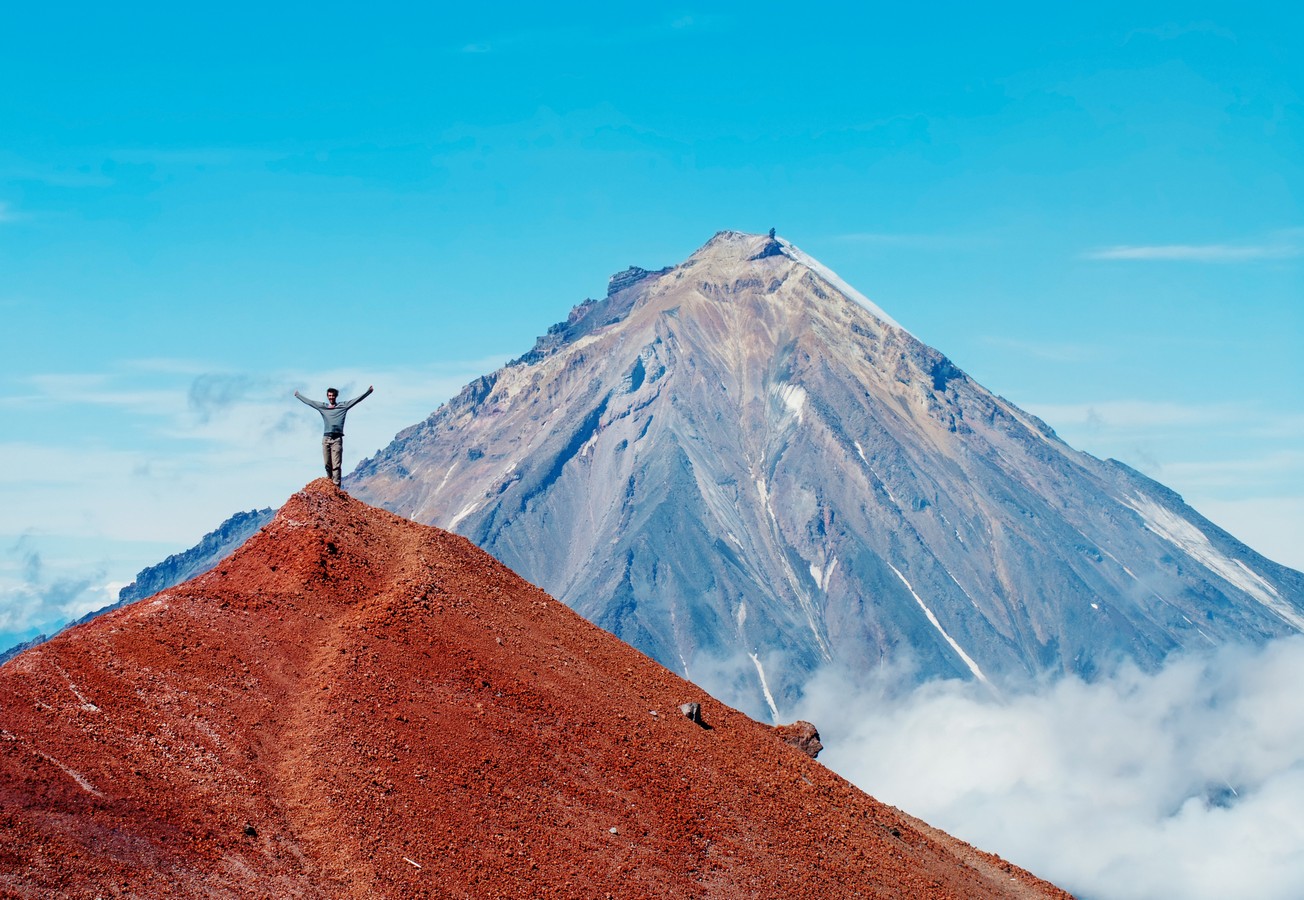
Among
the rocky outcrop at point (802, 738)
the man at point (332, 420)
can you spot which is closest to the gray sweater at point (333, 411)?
the man at point (332, 420)

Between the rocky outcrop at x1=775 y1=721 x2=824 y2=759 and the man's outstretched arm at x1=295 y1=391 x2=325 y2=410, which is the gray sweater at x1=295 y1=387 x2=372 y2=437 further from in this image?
the rocky outcrop at x1=775 y1=721 x2=824 y2=759

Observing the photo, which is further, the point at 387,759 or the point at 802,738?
the point at 802,738

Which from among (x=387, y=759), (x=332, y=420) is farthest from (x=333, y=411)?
(x=387, y=759)

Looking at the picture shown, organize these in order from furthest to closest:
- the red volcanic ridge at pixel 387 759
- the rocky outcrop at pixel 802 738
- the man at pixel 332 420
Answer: the rocky outcrop at pixel 802 738, the man at pixel 332 420, the red volcanic ridge at pixel 387 759

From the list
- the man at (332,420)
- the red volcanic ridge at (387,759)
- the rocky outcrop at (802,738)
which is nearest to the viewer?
the red volcanic ridge at (387,759)

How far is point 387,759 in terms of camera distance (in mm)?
22953

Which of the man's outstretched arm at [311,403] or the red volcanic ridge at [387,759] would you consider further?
the man's outstretched arm at [311,403]

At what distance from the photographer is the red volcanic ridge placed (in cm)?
1938

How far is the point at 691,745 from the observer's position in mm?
28219

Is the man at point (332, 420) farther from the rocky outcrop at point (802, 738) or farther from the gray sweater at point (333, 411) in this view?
the rocky outcrop at point (802, 738)

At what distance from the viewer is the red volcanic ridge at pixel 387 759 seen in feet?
63.6

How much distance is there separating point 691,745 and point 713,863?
13.1 ft

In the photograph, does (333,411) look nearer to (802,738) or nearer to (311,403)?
(311,403)

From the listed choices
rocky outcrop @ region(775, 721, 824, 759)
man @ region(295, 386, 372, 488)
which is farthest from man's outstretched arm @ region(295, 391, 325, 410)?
rocky outcrop @ region(775, 721, 824, 759)
